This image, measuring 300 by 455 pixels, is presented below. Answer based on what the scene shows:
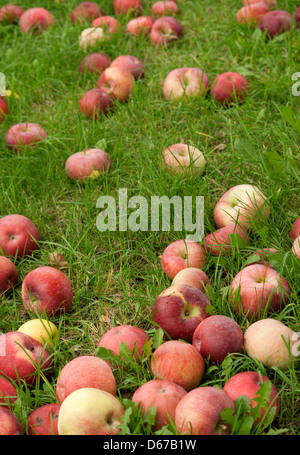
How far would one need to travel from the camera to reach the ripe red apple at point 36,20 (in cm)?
539

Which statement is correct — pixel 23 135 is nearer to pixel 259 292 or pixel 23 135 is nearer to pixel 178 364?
pixel 259 292

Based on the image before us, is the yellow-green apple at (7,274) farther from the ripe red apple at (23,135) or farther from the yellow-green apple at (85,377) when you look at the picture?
the ripe red apple at (23,135)

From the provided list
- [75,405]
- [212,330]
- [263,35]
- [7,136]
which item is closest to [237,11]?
[263,35]

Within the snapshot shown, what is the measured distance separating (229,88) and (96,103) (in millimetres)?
1009

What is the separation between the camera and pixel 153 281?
310cm

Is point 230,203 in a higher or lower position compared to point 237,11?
lower

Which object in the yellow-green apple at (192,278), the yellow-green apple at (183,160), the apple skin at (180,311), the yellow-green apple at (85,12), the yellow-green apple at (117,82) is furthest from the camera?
the yellow-green apple at (85,12)

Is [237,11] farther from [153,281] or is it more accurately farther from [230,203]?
[153,281]

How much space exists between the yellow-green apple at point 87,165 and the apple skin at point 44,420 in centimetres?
179

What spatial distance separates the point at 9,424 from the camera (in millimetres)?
2240

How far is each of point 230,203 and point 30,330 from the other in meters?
1.34

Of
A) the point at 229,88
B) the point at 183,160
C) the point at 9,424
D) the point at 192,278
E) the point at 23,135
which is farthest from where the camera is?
the point at 229,88

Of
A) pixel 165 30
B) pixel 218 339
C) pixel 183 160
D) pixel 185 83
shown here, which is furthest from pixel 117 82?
pixel 218 339

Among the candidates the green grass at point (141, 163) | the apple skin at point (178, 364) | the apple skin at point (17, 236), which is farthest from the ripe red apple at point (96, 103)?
the apple skin at point (178, 364)
